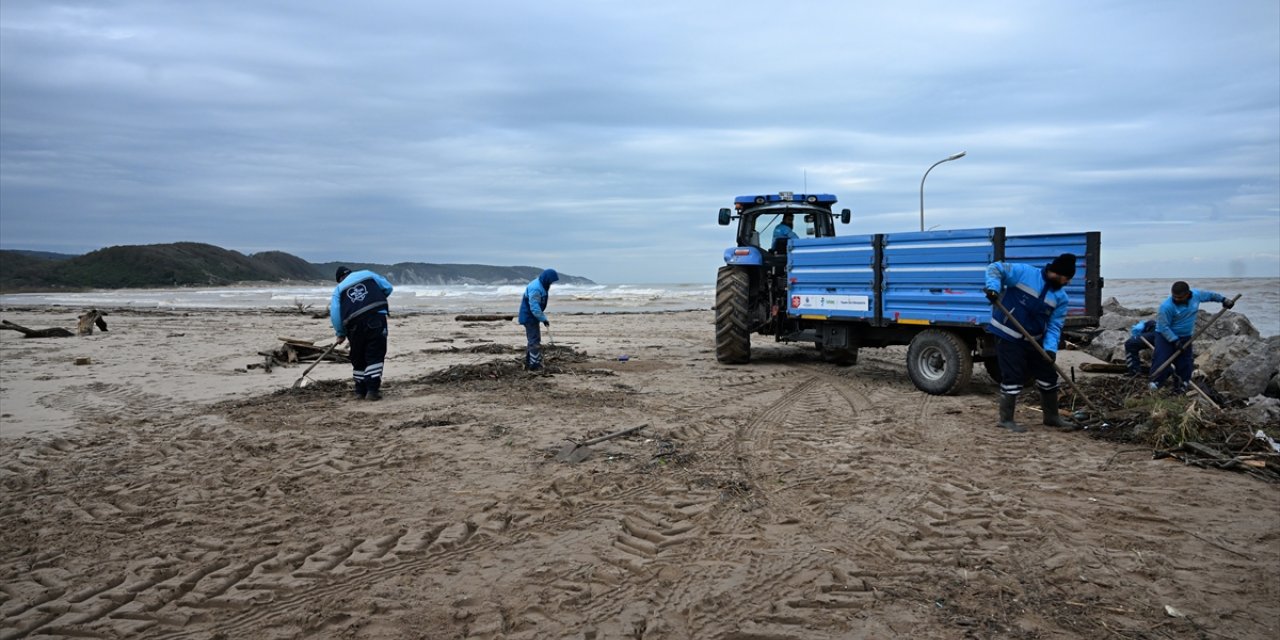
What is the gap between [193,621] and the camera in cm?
320

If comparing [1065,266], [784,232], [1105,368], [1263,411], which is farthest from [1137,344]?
[784,232]

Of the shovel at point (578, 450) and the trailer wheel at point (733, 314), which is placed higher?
the trailer wheel at point (733, 314)

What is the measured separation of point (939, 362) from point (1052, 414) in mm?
1828

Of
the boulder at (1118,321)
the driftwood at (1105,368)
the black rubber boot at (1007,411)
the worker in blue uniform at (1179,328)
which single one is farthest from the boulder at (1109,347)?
the black rubber boot at (1007,411)

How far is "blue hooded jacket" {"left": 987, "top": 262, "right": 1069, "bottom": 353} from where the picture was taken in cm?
650

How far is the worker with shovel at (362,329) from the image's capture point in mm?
8086

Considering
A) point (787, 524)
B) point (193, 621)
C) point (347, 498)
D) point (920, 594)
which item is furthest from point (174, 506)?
point (920, 594)

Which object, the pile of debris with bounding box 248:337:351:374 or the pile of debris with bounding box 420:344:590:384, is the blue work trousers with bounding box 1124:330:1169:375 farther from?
the pile of debris with bounding box 248:337:351:374

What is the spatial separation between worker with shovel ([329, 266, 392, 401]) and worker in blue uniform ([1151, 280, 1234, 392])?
328 inches

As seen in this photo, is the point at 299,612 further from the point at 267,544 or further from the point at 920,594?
the point at 920,594

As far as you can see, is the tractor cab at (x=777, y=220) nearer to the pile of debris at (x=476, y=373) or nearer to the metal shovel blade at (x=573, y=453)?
the pile of debris at (x=476, y=373)

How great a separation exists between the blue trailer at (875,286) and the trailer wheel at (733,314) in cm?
1

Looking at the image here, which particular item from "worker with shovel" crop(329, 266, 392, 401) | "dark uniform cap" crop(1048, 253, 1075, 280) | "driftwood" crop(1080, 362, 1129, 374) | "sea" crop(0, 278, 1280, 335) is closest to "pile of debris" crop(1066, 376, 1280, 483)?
"dark uniform cap" crop(1048, 253, 1075, 280)

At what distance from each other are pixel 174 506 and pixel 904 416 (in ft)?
20.3
